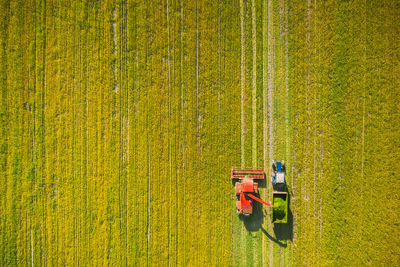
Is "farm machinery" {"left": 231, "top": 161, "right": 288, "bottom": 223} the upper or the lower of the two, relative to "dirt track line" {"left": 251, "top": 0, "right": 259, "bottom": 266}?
lower

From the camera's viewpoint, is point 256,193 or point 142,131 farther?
point 142,131

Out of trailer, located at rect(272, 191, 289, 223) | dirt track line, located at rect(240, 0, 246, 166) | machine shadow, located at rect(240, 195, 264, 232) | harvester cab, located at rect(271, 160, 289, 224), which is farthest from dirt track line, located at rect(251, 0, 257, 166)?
machine shadow, located at rect(240, 195, 264, 232)

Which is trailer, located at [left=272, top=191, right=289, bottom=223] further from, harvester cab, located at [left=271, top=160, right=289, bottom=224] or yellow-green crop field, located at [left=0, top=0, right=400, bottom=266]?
yellow-green crop field, located at [left=0, top=0, right=400, bottom=266]

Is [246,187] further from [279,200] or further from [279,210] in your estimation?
[279,210]

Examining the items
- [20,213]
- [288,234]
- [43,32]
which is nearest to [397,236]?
[288,234]

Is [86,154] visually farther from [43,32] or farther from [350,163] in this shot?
[350,163]

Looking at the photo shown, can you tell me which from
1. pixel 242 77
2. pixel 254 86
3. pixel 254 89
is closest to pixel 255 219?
pixel 254 89
